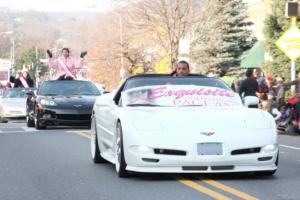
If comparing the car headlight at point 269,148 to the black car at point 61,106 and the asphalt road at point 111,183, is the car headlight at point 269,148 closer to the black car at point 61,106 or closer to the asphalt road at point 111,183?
the asphalt road at point 111,183

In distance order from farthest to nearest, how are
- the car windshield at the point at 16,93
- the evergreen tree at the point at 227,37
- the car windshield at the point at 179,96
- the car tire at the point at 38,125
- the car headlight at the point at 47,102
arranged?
the evergreen tree at the point at 227,37 → the car windshield at the point at 16,93 → the car tire at the point at 38,125 → the car headlight at the point at 47,102 → the car windshield at the point at 179,96

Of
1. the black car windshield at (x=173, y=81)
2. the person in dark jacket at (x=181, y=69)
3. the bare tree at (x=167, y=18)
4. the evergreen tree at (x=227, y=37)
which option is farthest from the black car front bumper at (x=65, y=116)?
the evergreen tree at (x=227, y=37)

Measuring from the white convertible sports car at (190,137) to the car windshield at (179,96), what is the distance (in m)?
0.01

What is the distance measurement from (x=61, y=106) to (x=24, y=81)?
1041cm

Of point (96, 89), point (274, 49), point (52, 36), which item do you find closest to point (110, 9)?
point (274, 49)

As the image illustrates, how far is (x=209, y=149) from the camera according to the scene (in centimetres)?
911

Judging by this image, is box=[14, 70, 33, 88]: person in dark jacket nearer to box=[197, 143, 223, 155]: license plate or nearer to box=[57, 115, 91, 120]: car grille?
box=[57, 115, 91, 120]: car grille

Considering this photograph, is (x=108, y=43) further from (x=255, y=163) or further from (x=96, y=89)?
(x=255, y=163)

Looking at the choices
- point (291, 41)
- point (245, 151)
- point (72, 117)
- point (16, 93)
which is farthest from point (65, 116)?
point (245, 151)

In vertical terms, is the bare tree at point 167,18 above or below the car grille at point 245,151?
above

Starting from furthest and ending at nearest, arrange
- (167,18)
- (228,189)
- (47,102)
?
1. (167,18)
2. (47,102)
3. (228,189)

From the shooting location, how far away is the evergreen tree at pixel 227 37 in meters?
52.5

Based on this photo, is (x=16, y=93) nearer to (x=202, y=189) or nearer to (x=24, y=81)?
(x=24, y=81)

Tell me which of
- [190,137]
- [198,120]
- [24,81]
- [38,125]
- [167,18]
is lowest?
[38,125]
